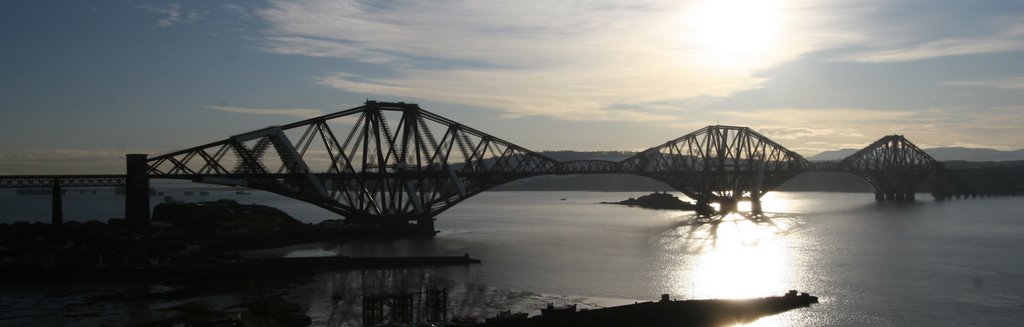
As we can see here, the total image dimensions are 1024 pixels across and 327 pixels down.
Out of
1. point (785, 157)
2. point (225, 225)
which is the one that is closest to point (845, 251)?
point (225, 225)

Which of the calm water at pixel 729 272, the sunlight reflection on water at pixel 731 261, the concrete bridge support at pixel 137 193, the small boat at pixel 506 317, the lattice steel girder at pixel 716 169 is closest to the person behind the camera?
the small boat at pixel 506 317

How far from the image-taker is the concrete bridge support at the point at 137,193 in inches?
3423

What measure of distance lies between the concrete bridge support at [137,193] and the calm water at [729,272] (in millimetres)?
16008

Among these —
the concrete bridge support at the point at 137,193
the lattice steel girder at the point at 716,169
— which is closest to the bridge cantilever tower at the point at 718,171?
the lattice steel girder at the point at 716,169

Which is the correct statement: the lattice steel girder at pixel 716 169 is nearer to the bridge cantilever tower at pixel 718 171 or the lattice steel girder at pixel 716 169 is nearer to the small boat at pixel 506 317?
the bridge cantilever tower at pixel 718 171

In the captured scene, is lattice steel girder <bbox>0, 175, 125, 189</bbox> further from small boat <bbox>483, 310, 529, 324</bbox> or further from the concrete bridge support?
small boat <bbox>483, 310, 529, 324</bbox>

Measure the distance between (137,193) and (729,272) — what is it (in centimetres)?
5945

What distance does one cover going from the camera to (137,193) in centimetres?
8912

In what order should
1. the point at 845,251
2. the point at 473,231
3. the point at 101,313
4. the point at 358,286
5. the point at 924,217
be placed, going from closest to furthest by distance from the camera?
the point at 101,313 → the point at 358,286 → the point at 845,251 → the point at 473,231 → the point at 924,217

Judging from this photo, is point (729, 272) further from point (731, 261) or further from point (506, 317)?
point (506, 317)

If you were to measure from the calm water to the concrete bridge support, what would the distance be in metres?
16.0

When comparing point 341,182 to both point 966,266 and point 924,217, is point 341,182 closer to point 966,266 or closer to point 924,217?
point 966,266

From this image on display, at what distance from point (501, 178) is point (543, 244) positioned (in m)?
28.2

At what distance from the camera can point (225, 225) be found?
96.4 m
